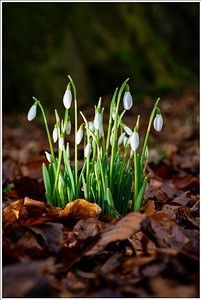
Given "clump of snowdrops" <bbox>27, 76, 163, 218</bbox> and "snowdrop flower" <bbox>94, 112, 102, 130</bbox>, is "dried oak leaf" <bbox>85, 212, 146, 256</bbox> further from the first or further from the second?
"snowdrop flower" <bbox>94, 112, 102, 130</bbox>

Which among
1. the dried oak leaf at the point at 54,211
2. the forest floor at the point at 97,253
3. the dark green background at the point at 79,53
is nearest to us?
the forest floor at the point at 97,253

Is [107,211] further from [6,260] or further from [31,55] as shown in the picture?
[31,55]

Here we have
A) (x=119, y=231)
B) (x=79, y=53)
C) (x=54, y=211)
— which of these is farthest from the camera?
(x=79, y=53)

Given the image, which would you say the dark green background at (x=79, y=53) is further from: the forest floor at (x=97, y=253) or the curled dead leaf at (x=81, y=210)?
Result: the curled dead leaf at (x=81, y=210)

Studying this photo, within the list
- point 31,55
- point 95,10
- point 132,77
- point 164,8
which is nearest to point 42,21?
point 31,55

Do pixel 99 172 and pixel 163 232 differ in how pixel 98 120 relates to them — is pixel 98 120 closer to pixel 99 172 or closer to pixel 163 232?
pixel 99 172

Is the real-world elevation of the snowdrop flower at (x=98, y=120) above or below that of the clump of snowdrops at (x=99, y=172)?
above

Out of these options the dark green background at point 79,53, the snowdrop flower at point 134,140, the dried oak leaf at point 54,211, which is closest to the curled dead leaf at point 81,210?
the dried oak leaf at point 54,211

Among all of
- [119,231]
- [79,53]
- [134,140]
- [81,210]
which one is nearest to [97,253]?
[119,231]
